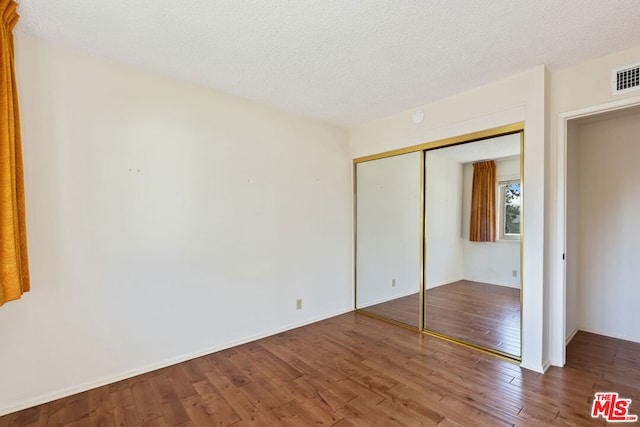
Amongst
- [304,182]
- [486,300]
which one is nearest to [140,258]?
[304,182]

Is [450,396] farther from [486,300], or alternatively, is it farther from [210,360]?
[210,360]

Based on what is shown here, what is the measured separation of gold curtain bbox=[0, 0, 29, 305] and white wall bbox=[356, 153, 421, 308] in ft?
11.1

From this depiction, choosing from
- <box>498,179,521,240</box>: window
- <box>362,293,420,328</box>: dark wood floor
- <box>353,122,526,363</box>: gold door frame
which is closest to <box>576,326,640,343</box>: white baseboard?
<box>353,122,526,363</box>: gold door frame

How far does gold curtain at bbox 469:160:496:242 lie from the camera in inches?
127

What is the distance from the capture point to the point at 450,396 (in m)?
2.13

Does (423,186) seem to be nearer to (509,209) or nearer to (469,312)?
(509,209)

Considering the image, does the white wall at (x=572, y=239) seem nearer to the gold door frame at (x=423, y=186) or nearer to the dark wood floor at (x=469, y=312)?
the dark wood floor at (x=469, y=312)

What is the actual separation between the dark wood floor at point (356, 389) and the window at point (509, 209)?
Answer: 1.23m

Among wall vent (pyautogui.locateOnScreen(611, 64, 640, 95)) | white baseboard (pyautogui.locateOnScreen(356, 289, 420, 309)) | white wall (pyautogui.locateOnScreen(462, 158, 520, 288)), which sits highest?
wall vent (pyautogui.locateOnScreen(611, 64, 640, 95))

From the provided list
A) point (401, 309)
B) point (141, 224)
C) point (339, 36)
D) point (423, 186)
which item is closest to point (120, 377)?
point (141, 224)

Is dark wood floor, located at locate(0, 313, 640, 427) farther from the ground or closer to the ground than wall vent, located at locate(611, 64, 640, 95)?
closer to the ground

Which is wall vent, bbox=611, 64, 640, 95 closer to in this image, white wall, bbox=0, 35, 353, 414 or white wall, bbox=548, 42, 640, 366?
white wall, bbox=548, 42, 640, 366

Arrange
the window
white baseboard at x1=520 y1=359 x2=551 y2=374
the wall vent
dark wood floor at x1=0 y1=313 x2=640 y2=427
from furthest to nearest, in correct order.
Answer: the window < white baseboard at x1=520 y1=359 x2=551 y2=374 < the wall vent < dark wood floor at x1=0 y1=313 x2=640 y2=427

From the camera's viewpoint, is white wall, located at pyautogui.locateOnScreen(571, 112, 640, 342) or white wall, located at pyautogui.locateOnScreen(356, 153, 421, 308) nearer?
white wall, located at pyautogui.locateOnScreen(571, 112, 640, 342)
